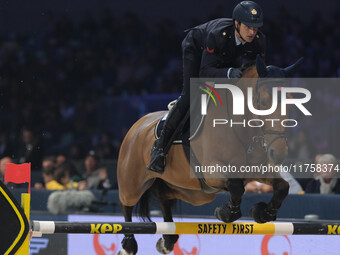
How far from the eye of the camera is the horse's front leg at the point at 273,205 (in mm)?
4895

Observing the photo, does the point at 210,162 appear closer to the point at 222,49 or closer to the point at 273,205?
the point at 273,205

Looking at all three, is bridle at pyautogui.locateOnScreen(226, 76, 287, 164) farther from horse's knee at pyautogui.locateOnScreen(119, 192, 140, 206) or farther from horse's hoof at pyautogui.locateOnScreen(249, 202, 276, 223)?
horse's knee at pyautogui.locateOnScreen(119, 192, 140, 206)

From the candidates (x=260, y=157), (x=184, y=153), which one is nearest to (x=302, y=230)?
(x=260, y=157)

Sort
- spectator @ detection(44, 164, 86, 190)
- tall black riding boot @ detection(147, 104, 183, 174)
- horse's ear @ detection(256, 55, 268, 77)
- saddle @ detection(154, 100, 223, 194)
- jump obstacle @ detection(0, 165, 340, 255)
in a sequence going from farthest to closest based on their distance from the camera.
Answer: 1. spectator @ detection(44, 164, 86, 190)
2. tall black riding boot @ detection(147, 104, 183, 174)
3. saddle @ detection(154, 100, 223, 194)
4. jump obstacle @ detection(0, 165, 340, 255)
5. horse's ear @ detection(256, 55, 268, 77)

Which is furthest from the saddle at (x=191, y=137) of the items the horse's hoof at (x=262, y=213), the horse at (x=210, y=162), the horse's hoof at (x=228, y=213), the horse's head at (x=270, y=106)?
the horse's head at (x=270, y=106)

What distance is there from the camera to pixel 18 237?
4.37 meters

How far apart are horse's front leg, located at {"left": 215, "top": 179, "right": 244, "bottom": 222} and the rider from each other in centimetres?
75

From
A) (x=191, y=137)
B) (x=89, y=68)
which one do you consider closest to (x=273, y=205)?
(x=191, y=137)

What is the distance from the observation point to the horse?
473 cm

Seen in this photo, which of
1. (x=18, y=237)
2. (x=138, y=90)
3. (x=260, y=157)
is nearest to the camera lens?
(x=18, y=237)

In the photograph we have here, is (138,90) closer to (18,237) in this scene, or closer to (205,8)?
(205,8)

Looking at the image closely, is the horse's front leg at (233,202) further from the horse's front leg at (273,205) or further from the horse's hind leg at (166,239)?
the horse's hind leg at (166,239)

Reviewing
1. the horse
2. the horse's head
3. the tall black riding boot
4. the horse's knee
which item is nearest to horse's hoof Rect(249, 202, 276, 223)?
the horse

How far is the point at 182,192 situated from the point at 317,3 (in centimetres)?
820
